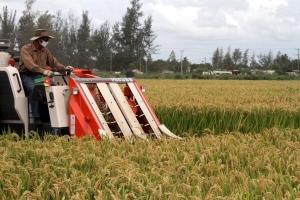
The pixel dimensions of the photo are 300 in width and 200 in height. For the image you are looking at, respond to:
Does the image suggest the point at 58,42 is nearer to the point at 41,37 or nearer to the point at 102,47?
the point at 102,47

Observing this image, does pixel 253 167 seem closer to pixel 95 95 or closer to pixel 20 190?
pixel 20 190

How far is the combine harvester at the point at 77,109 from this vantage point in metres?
8.13

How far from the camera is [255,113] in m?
11.8

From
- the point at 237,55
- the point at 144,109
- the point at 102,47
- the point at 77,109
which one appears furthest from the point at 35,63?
the point at 237,55

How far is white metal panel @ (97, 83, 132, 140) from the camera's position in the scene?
8430 millimetres

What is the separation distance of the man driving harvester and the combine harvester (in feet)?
0.50

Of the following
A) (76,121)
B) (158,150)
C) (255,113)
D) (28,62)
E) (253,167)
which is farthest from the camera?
(255,113)

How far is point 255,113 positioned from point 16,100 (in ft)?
18.5

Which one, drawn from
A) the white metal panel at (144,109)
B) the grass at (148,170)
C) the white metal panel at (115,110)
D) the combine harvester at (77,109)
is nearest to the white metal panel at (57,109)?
the combine harvester at (77,109)

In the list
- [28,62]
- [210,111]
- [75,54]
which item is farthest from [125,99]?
[75,54]

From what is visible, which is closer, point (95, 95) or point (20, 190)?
point (20, 190)

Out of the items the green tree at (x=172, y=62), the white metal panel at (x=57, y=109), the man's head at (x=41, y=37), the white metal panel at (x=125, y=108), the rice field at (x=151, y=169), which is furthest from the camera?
the green tree at (x=172, y=62)

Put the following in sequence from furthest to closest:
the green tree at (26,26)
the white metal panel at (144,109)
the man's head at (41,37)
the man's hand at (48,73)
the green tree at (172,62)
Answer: the green tree at (172,62) → the green tree at (26,26) → the white metal panel at (144,109) → the man's head at (41,37) → the man's hand at (48,73)

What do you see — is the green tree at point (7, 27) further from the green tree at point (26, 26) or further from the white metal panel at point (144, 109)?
the white metal panel at point (144, 109)
